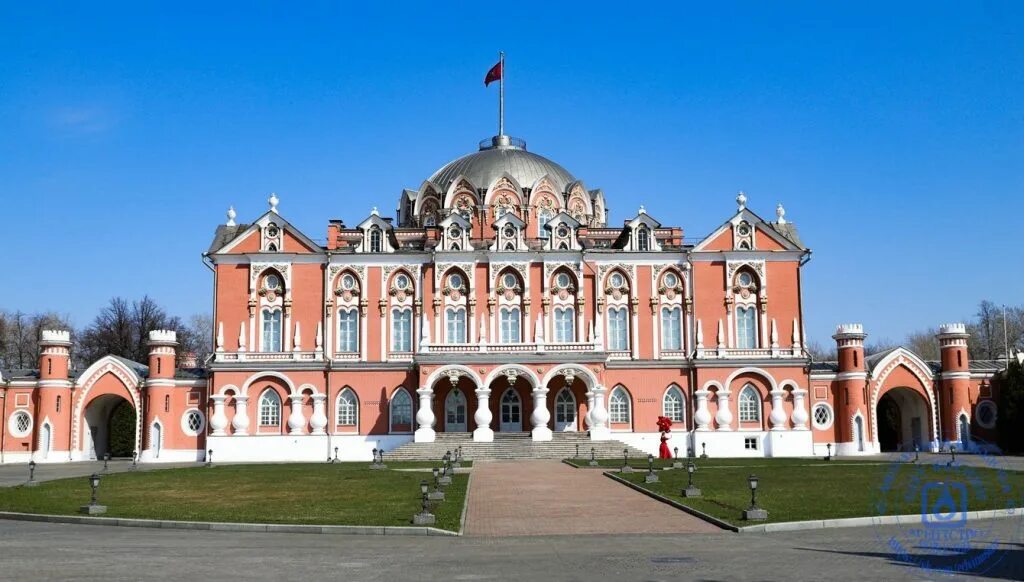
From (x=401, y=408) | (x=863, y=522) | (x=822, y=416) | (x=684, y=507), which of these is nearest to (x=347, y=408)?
(x=401, y=408)

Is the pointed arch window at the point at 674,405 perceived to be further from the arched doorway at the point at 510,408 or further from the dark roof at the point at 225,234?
the dark roof at the point at 225,234

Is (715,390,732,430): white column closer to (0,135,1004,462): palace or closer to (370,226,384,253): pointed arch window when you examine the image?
(0,135,1004,462): palace

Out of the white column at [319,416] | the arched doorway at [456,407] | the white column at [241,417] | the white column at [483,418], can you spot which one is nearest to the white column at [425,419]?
the white column at [483,418]

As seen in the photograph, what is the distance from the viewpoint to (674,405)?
58688 millimetres

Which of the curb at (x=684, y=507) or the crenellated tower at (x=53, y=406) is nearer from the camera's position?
the curb at (x=684, y=507)

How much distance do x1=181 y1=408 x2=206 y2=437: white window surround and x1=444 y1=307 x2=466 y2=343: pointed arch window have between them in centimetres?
1415

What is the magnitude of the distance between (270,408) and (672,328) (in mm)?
22321

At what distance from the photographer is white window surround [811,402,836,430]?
5941 centimetres

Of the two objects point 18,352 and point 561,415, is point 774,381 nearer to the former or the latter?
point 561,415

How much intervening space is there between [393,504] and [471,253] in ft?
109

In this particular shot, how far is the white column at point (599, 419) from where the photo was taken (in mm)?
54844

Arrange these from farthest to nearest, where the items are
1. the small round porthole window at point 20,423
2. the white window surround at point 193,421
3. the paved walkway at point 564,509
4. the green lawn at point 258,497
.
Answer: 1. the small round porthole window at point 20,423
2. the white window surround at point 193,421
3. the green lawn at point 258,497
4. the paved walkway at point 564,509

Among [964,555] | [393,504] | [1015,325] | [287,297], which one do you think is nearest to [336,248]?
[287,297]

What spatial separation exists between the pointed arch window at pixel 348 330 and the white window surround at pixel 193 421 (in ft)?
27.7
